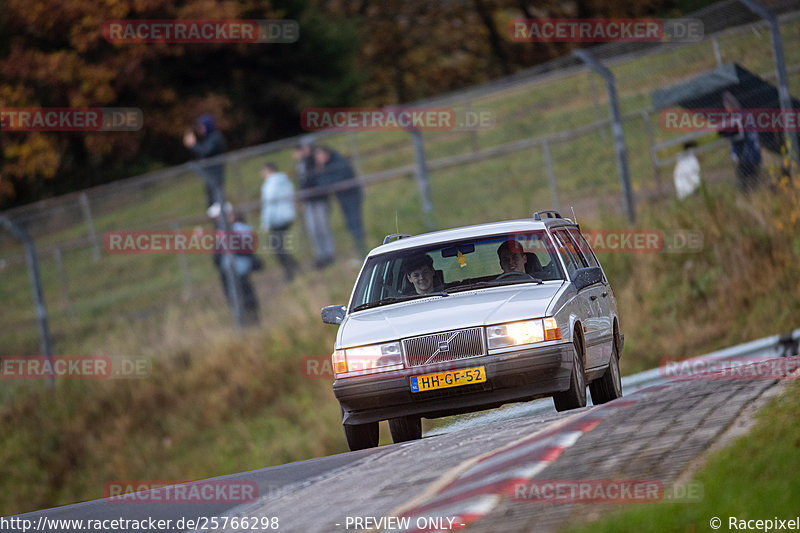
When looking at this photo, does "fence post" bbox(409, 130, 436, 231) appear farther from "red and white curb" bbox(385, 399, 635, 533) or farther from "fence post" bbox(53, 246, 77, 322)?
"red and white curb" bbox(385, 399, 635, 533)

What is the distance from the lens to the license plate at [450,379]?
→ 27.0 feet

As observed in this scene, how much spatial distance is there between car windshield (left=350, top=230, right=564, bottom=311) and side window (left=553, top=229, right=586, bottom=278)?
181mm

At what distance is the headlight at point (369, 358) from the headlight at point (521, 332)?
62 cm

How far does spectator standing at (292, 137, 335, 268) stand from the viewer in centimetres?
1977

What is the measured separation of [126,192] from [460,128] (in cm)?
958

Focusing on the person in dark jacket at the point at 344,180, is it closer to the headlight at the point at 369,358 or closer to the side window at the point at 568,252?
the side window at the point at 568,252

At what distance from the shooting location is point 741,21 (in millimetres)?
16781

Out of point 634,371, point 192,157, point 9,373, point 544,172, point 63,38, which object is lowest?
point 634,371

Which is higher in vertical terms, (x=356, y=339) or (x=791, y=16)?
(x=791, y=16)

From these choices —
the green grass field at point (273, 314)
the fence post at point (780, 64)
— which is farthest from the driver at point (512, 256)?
the fence post at point (780, 64)

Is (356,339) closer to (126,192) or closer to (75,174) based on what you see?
(126,192)

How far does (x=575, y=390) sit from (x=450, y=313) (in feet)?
3.27

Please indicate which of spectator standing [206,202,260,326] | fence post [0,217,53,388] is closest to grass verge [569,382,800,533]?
spectator standing [206,202,260,326]

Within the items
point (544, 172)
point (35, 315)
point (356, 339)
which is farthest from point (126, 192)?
point (356, 339)
